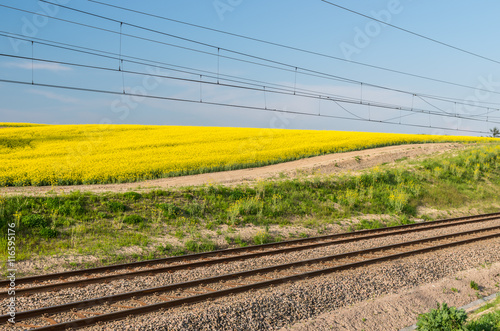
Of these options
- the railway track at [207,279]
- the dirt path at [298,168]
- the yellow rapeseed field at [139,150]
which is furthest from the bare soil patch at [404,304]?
the yellow rapeseed field at [139,150]

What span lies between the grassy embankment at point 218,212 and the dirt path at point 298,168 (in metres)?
3.22

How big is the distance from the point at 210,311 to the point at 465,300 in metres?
6.77

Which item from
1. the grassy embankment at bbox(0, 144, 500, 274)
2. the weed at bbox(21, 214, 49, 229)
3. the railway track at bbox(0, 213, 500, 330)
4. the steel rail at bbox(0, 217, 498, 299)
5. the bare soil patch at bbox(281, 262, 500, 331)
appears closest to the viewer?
the railway track at bbox(0, 213, 500, 330)

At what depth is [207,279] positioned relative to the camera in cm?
947

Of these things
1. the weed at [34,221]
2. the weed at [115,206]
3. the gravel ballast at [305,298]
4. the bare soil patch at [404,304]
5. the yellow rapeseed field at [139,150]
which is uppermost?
the yellow rapeseed field at [139,150]

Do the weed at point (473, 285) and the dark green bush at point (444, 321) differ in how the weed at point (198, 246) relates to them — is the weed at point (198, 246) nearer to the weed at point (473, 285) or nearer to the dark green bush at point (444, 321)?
the dark green bush at point (444, 321)

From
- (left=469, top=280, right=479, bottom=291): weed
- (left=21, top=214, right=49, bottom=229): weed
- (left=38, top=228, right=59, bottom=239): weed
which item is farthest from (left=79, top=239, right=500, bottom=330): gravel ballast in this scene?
(left=21, top=214, right=49, bottom=229): weed

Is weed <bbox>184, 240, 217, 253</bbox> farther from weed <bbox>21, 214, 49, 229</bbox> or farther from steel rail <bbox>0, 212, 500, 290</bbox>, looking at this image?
weed <bbox>21, 214, 49, 229</bbox>

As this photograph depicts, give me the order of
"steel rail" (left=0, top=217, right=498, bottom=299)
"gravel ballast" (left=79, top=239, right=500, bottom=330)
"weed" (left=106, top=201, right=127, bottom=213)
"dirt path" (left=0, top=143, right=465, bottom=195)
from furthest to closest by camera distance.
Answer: "dirt path" (left=0, top=143, right=465, bottom=195) → "weed" (left=106, top=201, right=127, bottom=213) → "steel rail" (left=0, top=217, right=498, bottom=299) → "gravel ballast" (left=79, top=239, right=500, bottom=330)

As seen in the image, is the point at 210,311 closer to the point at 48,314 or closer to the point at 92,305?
the point at 92,305

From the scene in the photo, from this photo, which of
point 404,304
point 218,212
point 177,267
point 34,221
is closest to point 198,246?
point 177,267

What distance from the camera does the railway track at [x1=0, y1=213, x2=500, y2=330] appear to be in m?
7.46

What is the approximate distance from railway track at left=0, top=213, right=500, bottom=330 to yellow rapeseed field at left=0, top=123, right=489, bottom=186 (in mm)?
14185

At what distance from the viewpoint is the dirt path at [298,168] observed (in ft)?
72.3
